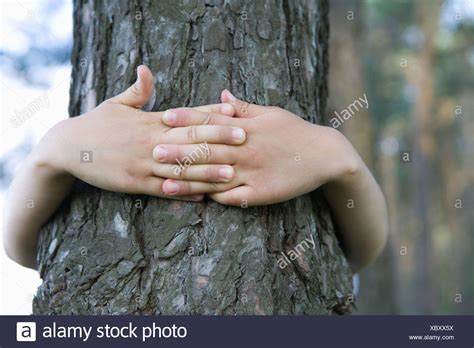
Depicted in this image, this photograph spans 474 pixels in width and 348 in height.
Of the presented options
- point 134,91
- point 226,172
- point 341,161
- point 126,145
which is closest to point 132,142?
point 126,145

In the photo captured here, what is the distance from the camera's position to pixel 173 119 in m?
1.31

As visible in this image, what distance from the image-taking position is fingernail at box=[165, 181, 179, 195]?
1303 mm

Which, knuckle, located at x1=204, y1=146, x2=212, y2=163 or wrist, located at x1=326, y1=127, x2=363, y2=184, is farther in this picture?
wrist, located at x1=326, y1=127, x2=363, y2=184

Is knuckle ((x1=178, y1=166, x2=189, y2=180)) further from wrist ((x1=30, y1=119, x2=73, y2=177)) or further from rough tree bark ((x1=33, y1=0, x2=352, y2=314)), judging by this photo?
wrist ((x1=30, y1=119, x2=73, y2=177))

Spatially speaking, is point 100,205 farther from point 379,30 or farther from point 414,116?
point 379,30

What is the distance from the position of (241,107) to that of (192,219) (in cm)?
28

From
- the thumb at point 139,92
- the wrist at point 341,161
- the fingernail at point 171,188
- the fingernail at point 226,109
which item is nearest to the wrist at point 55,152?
the thumb at point 139,92

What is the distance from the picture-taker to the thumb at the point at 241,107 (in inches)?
53.8

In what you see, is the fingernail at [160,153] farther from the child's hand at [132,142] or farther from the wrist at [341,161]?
the wrist at [341,161]

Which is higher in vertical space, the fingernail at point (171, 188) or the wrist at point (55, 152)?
the wrist at point (55, 152)

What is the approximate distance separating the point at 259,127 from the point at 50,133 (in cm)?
49

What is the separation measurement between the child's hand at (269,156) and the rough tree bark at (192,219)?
Answer: 6cm

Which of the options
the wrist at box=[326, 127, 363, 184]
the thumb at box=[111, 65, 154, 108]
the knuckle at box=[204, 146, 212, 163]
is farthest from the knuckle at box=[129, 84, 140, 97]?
the wrist at box=[326, 127, 363, 184]

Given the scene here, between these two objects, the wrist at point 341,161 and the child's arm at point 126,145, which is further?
the wrist at point 341,161
